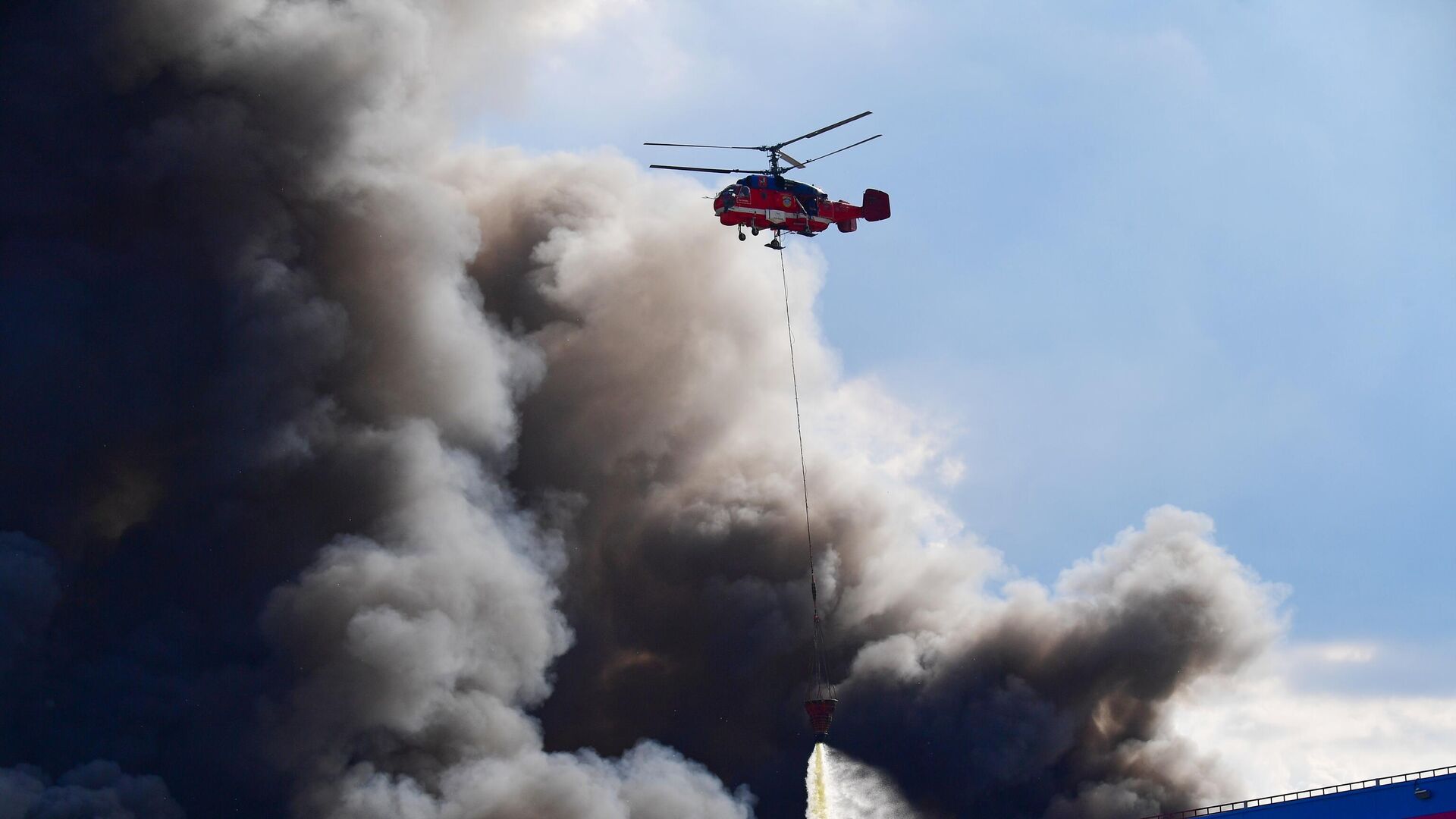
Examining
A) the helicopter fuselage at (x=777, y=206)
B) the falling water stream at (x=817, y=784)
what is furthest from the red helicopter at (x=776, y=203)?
the falling water stream at (x=817, y=784)

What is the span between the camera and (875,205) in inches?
2591

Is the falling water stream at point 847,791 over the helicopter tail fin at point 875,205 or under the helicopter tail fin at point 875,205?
under

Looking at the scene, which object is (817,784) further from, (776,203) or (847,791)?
(776,203)

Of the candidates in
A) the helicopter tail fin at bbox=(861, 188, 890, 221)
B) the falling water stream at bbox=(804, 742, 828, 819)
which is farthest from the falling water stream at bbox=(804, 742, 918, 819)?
the helicopter tail fin at bbox=(861, 188, 890, 221)

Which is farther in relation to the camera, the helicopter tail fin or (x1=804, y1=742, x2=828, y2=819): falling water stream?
(x1=804, y1=742, x2=828, y2=819): falling water stream

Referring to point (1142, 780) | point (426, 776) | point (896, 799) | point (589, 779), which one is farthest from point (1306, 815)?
point (426, 776)

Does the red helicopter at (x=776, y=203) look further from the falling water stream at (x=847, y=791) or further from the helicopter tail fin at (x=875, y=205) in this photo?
the falling water stream at (x=847, y=791)

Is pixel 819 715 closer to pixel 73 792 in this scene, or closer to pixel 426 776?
pixel 426 776

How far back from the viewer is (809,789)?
7444cm

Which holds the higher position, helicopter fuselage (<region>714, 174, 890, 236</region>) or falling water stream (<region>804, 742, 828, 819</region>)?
helicopter fuselage (<region>714, 174, 890, 236</region>)

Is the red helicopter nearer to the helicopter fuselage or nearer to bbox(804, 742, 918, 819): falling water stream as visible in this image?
the helicopter fuselage

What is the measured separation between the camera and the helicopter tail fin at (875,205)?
6575 cm

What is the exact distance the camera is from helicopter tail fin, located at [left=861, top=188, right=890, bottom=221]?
65.8 meters

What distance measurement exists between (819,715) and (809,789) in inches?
773
